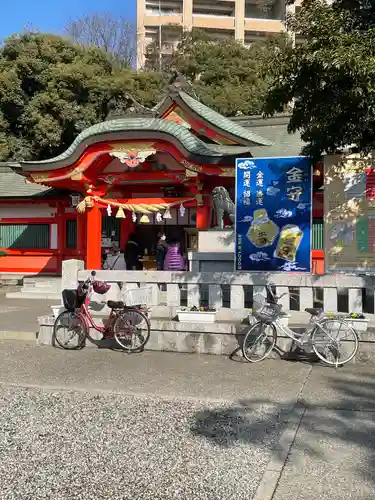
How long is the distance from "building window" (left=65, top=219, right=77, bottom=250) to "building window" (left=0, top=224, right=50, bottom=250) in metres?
0.78

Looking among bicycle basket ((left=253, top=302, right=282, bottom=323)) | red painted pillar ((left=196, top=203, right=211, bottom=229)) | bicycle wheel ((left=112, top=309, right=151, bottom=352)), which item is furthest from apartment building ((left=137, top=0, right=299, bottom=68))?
bicycle basket ((left=253, top=302, right=282, bottom=323))

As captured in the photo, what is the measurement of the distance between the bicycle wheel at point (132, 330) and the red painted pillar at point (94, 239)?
815 cm

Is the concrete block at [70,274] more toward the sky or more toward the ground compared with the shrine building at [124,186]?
more toward the ground

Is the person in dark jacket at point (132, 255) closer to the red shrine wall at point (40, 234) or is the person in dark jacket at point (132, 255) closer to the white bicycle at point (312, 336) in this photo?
the red shrine wall at point (40, 234)

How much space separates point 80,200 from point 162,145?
4042mm

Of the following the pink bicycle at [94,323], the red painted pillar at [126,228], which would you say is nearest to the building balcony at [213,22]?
the red painted pillar at [126,228]

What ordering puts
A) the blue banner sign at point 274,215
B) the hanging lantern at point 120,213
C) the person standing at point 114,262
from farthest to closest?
the hanging lantern at point 120,213
the person standing at point 114,262
the blue banner sign at point 274,215

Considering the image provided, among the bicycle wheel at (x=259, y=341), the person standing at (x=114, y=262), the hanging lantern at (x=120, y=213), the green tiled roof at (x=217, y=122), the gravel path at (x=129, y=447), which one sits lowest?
the gravel path at (x=129, y=447)

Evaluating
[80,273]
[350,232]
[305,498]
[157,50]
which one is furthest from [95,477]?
[157,50]

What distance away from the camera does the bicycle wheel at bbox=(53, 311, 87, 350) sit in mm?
7988

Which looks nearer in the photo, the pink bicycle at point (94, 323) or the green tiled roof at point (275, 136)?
the pink bicycle at point (94, 323)

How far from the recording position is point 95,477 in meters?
3.60

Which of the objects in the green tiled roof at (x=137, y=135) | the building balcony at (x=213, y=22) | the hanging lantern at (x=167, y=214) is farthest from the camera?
the building balcony at (x=213, y=22)

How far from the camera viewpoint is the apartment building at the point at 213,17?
49.1 metres
